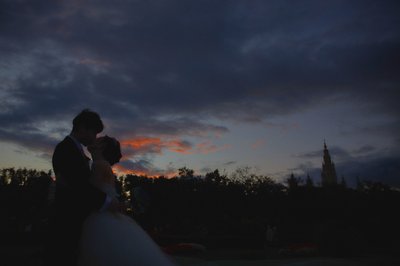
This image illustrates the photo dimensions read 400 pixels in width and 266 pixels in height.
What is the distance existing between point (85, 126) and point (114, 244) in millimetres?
1278

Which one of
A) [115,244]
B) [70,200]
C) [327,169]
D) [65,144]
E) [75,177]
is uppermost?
[327,169]

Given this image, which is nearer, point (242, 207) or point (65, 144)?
point (65, 144)

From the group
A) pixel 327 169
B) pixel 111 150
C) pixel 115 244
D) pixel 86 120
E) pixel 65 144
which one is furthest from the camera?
pixel 327 169

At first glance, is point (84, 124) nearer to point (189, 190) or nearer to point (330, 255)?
point (330, 255)

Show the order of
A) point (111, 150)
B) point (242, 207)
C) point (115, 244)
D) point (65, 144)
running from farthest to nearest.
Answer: point (242, 207) → point (111, 150) → point (65, 144) → point (115, 244)

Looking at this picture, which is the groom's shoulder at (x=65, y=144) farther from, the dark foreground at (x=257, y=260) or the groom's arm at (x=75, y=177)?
the dark foreground at (x=257, y=260)

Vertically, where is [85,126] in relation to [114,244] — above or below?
above

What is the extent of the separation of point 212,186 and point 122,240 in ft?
204

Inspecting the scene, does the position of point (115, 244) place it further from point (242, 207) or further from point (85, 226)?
point (242, 207)

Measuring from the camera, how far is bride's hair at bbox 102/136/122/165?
4094 millimetres

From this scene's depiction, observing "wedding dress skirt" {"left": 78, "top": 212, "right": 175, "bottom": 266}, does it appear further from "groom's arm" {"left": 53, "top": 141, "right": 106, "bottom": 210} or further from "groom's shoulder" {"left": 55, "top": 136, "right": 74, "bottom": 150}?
"groom's shoulder" {"left": 55, "top": 136, "right": 74, "bottom": 150}

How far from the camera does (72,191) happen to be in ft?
10.3

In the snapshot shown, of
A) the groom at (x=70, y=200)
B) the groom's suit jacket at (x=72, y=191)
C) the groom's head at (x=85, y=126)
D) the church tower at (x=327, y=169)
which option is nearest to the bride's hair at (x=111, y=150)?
the groom's head at (x=85, y=126)

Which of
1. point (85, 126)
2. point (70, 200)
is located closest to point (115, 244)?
point (70, 200)
